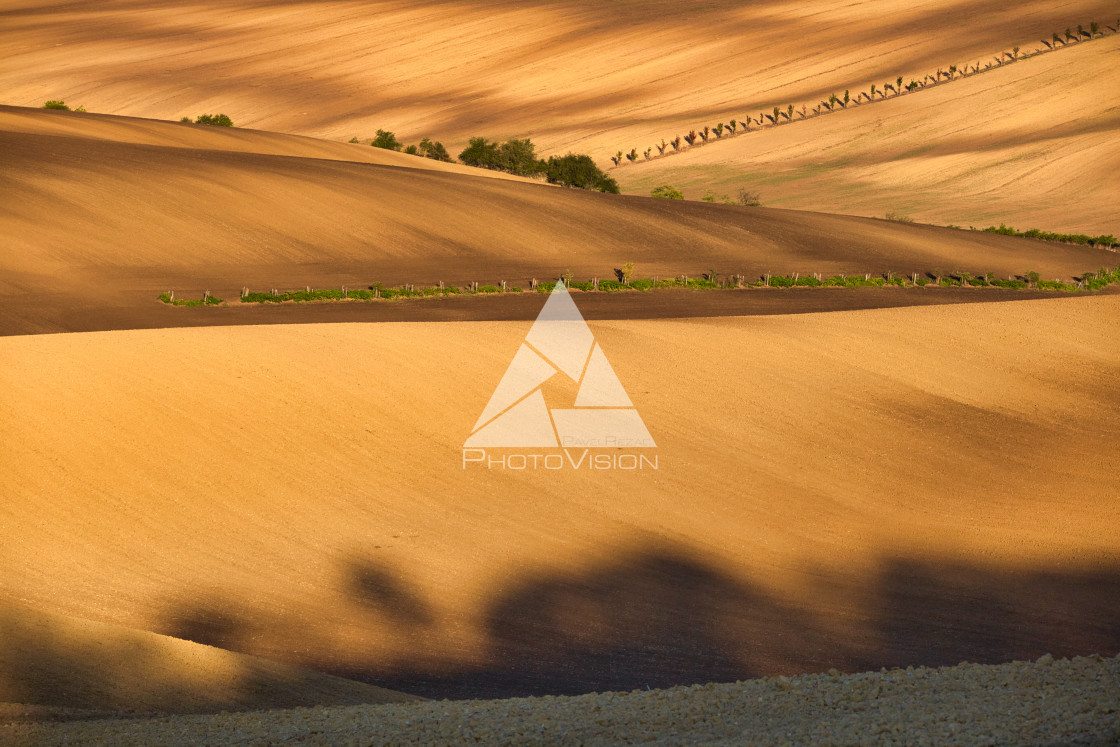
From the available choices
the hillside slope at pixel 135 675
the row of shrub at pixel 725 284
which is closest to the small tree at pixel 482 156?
the row of shrub at pixel 725 284

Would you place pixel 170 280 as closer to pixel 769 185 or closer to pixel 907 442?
pixel 907 442

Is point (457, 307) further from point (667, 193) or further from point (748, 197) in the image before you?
point (748, 197)

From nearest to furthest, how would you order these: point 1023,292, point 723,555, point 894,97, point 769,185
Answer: point 723,555 < point 1023,292 < point 769,185 < point 894,97

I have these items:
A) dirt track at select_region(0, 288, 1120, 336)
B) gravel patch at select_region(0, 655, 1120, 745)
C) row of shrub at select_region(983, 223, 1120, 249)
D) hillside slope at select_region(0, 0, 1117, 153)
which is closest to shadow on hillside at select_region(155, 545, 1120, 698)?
gravel patch at select_region(0, 655, 1120, 745)

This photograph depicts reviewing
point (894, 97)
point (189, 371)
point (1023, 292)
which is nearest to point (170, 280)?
point (189, 371)

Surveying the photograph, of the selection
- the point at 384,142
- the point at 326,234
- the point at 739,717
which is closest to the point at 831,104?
the point at 384,142

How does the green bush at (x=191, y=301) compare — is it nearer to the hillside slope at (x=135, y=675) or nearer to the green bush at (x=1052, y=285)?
the hillside slope at (x=135, y=675)
